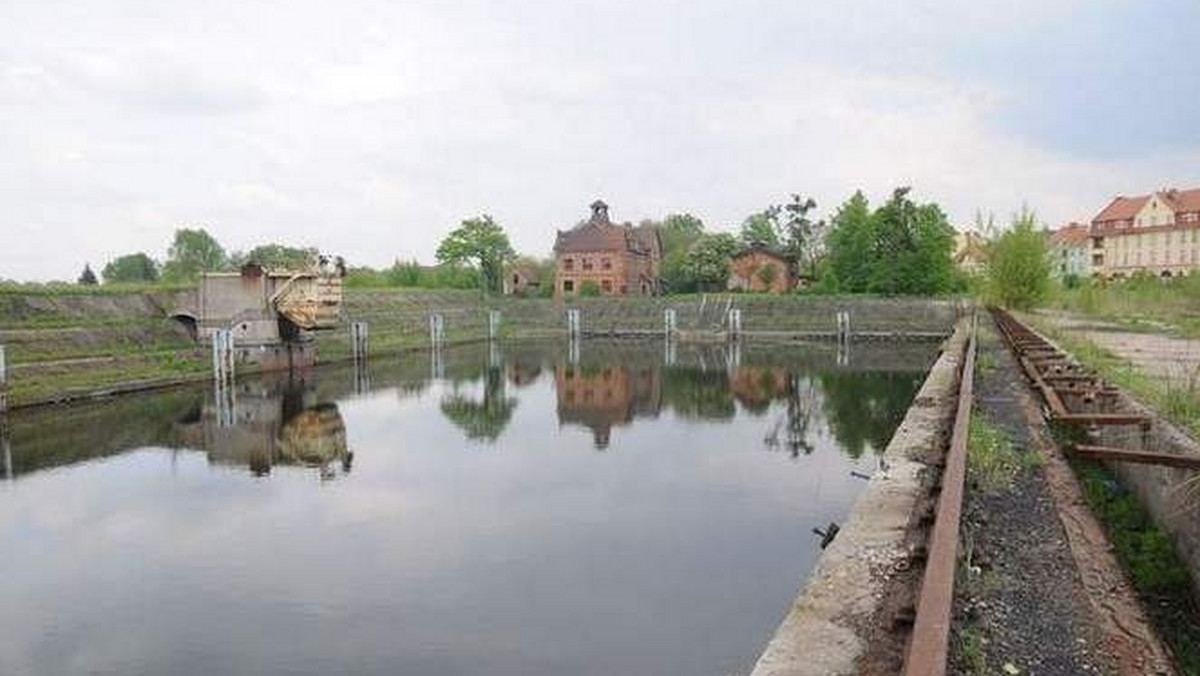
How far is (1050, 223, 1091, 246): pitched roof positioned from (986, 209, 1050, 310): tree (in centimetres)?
5303

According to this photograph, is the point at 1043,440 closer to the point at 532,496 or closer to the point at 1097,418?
the point at 1097,418

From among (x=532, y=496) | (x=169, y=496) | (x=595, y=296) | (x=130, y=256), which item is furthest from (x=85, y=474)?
(x=130, y=256)

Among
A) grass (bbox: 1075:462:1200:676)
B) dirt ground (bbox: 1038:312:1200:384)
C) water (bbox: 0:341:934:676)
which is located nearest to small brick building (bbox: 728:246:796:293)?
dirt ground (bbox: 1038:312:1200:384)

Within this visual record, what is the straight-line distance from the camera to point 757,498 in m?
12.7

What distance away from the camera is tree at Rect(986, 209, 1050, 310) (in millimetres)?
39344

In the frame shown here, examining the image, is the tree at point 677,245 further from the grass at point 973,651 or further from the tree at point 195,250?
the grass at point 973,651

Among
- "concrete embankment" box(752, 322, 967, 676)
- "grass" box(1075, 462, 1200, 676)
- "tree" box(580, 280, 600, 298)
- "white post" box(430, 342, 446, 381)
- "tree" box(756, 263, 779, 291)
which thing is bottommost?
"white post" box(430, 342, 446, 381)

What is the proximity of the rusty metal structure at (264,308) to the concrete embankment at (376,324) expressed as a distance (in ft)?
3.52

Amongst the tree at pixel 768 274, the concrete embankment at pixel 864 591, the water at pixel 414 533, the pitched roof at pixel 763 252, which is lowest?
the water at pixel 414 533

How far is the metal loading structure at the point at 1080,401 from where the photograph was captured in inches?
209

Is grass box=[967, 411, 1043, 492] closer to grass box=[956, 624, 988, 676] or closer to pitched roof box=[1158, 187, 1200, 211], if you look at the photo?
grass box=[956, 624, 988, 676]

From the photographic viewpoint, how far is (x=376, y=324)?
4400 centimetres

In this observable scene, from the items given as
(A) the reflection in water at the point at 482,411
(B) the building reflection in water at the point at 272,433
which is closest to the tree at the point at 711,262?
(A) the reflection in water at the point at 482,411

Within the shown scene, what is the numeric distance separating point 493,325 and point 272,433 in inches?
1428
